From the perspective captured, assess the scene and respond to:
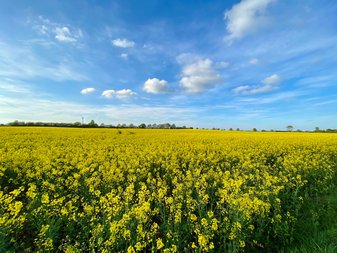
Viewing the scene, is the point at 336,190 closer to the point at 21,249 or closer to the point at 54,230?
the point at 54,230

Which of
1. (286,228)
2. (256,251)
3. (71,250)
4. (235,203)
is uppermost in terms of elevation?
(235,203)

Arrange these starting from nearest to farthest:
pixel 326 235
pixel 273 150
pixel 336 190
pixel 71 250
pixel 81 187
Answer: pixel 71 250
pixel 326 235
pixel 81 187
pixel 336 190
pixel 273 150

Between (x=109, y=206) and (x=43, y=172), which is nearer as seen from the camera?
(x=109, y=206)

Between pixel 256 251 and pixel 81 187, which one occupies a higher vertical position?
pixel 81 187

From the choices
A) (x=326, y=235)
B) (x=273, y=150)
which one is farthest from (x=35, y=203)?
(x=273, y=150)

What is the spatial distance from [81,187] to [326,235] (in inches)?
277

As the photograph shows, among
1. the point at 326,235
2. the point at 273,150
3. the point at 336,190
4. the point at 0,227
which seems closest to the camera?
the point at 0,227

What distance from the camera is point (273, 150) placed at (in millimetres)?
14875

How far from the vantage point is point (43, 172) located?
24.6 feet

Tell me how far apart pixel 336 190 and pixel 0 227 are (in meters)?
11.0

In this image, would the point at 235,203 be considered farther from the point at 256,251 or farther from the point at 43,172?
the point at 43,172

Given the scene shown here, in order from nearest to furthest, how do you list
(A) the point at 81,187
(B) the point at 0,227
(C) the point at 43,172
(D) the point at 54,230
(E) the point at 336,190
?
(B) the point at 0,227
(D) the point at 54,230
(A) the point at 81,187
(C) the point at 43,172
(E) the point at 336,190

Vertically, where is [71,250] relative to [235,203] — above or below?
below

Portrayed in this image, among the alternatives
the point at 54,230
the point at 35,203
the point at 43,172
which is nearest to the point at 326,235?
the point at 54,230
